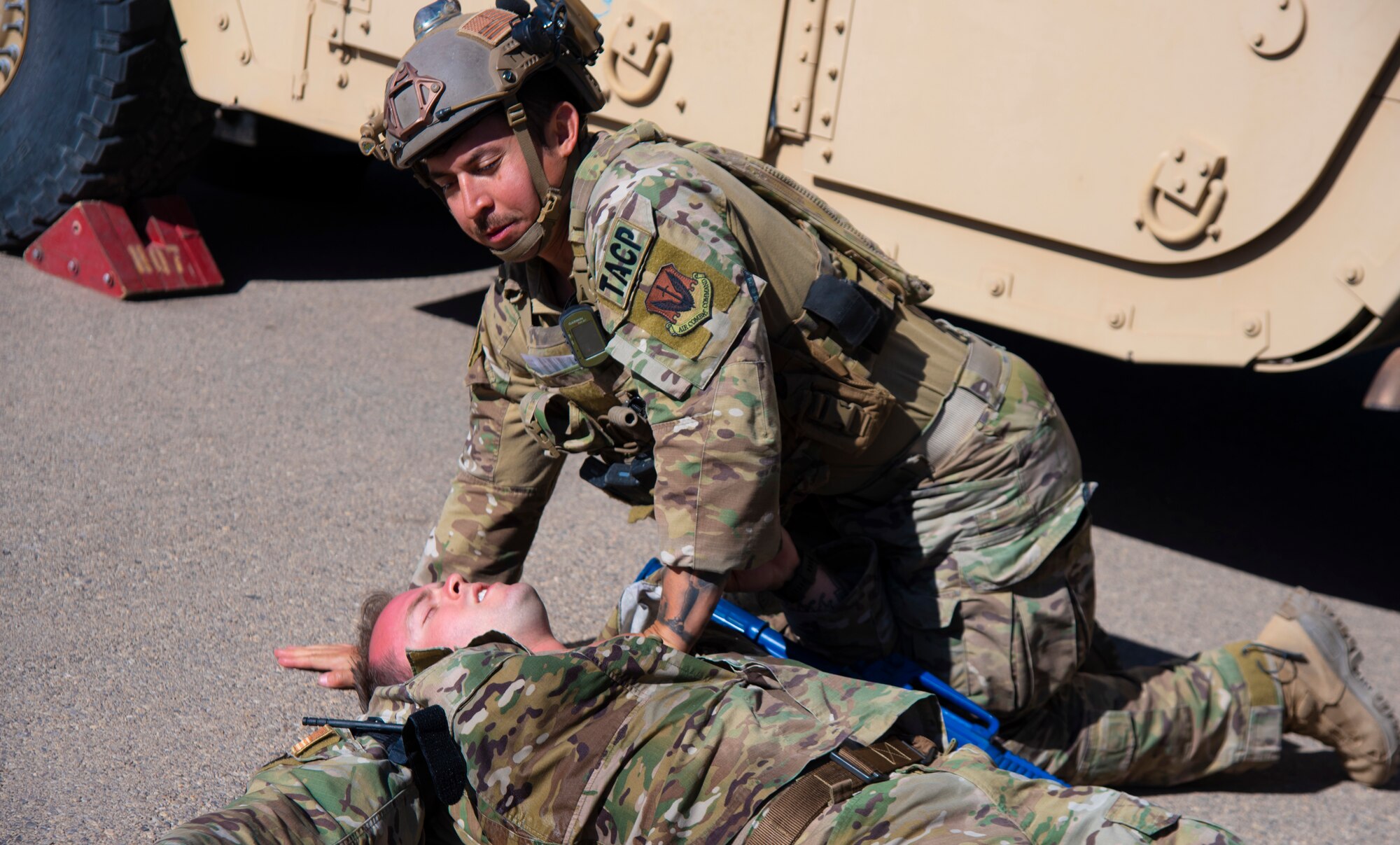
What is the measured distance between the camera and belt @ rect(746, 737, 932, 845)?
2.03m

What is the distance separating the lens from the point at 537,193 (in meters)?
2.48

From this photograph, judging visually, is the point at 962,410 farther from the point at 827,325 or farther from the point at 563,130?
the point at 563,130

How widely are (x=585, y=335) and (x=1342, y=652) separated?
208 centimetres

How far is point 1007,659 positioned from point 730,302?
3.50ft

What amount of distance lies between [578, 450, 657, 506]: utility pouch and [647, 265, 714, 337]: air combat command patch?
36cm

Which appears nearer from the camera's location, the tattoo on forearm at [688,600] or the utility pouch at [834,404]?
the tattoo on forearm at [688,600]

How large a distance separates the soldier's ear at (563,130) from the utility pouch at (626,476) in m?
0.64

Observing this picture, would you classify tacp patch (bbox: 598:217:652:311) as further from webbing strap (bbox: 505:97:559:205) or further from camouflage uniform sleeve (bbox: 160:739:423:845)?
camouflage uniform sleeve (bbox: 160:739:423:845)

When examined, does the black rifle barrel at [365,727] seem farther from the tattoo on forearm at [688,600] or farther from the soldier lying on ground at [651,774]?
the tattoo on forearm at [688,600]

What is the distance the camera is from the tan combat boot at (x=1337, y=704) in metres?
3.06

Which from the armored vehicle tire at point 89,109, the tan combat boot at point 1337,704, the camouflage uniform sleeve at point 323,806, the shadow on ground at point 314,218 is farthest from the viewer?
the shadow on ground at point 314,218

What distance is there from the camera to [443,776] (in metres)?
2.13

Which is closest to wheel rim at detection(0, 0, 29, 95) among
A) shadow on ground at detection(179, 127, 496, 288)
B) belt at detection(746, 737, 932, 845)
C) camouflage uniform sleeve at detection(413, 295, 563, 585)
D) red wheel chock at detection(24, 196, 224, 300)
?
red wheel chock at detection(24, 196, 224, 300)

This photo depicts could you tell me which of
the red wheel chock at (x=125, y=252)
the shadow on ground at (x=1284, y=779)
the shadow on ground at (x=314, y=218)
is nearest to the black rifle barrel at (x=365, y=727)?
the shadow on ground at (x=1284, y=779)
